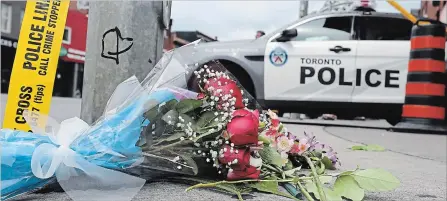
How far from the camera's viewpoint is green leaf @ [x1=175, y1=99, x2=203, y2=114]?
1843 millimetres

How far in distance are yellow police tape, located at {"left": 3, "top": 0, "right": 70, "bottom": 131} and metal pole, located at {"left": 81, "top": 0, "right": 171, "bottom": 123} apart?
0.85ft

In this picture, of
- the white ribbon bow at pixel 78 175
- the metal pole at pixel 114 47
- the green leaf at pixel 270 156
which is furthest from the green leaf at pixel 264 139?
the metal pole at pixel 114 47

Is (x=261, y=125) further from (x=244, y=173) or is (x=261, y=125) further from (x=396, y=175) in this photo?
(x=396, y=175)

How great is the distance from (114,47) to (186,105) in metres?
0.71

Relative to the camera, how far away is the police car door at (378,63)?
22.7ft

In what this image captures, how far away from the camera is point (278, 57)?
22.9 feet

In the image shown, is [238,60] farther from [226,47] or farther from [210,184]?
[210,184]

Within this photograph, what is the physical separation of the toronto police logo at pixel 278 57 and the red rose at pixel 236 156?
5.27 metres

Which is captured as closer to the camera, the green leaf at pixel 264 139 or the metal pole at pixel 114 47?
the green leaf at pixel 264 139

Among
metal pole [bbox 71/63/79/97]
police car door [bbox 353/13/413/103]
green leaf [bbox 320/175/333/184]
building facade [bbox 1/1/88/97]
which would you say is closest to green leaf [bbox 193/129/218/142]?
green leaf [bbox 320/175/333/184]

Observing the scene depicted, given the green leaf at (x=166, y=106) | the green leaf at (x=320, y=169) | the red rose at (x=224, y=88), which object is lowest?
the green leaf at (x=320, y=169)

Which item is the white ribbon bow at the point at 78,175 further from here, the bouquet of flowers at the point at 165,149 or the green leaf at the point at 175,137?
the green leaf at the point at 175,137

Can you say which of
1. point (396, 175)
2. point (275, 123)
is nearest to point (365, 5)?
point (396, 175)

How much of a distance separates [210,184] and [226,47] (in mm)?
5344
